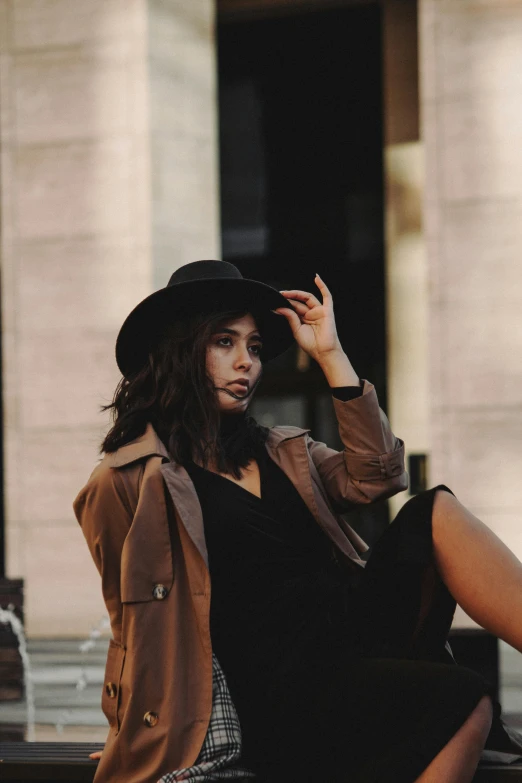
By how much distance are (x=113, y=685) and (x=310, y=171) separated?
24.7 ft

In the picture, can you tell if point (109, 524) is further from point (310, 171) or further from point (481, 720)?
point (310, 171)

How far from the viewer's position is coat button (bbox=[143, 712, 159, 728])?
2.99 metres

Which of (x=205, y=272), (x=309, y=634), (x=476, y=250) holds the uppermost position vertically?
(x=476, y=250)

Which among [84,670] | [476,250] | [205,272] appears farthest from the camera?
[476,250]

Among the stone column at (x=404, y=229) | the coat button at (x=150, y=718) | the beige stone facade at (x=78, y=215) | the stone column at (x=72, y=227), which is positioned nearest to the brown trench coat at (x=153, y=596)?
the coat button at (x=150, y=718)

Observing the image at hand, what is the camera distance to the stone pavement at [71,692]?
5.00m

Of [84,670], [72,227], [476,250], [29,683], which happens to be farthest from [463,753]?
[72,227]

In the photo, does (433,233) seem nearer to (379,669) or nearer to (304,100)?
(304,100)

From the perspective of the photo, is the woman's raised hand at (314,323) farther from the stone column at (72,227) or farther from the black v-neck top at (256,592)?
the stone column at (72,227)

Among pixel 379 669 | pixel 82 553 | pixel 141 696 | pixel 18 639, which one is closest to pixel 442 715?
pixel 379 669

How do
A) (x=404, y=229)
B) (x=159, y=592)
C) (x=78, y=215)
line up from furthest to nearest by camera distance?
(x=404, y=229)
(x=78, y=215)
(x=159, y=592)

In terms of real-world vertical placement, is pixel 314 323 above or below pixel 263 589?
above

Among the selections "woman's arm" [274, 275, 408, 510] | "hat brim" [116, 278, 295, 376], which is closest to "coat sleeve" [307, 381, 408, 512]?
"woman's arm" [274, 275, 408, 510]

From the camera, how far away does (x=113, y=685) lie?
307 centimetres
